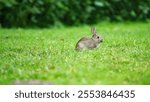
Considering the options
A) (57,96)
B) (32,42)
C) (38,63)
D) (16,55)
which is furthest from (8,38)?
(57,96)

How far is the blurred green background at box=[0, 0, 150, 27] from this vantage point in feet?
46.6

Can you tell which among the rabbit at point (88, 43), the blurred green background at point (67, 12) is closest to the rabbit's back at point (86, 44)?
the rabbit at point (88, 43)

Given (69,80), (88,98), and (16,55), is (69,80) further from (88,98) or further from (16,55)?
(16,55)

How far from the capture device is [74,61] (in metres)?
8.46

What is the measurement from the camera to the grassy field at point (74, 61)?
7.89 metres

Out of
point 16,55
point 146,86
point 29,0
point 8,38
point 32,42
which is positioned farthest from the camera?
point 29,0

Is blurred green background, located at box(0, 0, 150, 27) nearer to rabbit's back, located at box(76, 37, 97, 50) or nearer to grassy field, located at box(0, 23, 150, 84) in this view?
grassy field, located at box(0, 23, 150, 84)

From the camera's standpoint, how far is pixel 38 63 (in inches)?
336

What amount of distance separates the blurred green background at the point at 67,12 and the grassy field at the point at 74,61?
3534mm

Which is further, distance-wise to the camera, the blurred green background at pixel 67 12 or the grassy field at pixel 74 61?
the blurred green background at pixel 67 12

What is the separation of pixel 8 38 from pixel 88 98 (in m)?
3.62

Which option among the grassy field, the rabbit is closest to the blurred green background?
the grassy field

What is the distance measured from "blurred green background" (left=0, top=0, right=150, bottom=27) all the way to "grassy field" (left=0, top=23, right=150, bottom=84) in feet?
11.6

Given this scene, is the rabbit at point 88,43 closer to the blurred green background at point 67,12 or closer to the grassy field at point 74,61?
the grassy field at point 74,61
